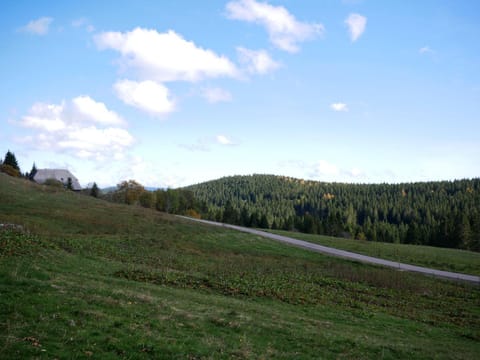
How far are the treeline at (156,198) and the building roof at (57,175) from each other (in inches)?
384

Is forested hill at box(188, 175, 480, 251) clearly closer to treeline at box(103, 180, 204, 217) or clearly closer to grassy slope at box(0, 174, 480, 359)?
treeline at box(103, 180, 204, 217)

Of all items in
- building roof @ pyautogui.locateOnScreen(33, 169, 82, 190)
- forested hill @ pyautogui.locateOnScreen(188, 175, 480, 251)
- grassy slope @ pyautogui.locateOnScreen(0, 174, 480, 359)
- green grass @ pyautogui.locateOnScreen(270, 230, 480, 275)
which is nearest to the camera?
grassy slope @ pyautogui.locateOnScreen(0, 174, 480, 359)

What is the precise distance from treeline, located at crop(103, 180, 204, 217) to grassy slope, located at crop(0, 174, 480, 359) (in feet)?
258

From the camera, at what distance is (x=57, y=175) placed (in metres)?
115

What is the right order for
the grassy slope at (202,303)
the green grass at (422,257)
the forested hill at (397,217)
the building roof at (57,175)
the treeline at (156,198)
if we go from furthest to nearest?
the treeline at (156,198) → the building roof at (57,175) → the forested hill at (397,217) → the green grass at (422,257) → the grassy slope at (202,303)

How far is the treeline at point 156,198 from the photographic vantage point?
117312mm

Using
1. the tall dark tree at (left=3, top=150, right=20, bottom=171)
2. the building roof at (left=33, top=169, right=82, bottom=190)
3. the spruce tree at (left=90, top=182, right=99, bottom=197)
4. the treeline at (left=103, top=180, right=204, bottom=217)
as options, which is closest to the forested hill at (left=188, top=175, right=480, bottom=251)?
the treeline at (left=103, top=180, right=204, bottom=217)

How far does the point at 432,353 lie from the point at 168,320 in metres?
10.8

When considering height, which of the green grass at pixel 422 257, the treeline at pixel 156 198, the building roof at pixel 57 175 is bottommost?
the green grass at pixel 422 257

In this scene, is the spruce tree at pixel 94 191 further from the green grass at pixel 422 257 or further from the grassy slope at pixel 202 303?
the green grass at pixel 422 257

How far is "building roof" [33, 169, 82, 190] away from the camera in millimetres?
114106

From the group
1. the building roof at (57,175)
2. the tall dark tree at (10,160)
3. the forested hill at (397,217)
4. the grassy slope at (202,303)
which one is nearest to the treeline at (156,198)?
the building roof at (57,175)

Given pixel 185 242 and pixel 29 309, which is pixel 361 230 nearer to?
pixel 185 242

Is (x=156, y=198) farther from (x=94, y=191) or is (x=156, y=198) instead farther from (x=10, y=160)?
(x=10, y=160)
